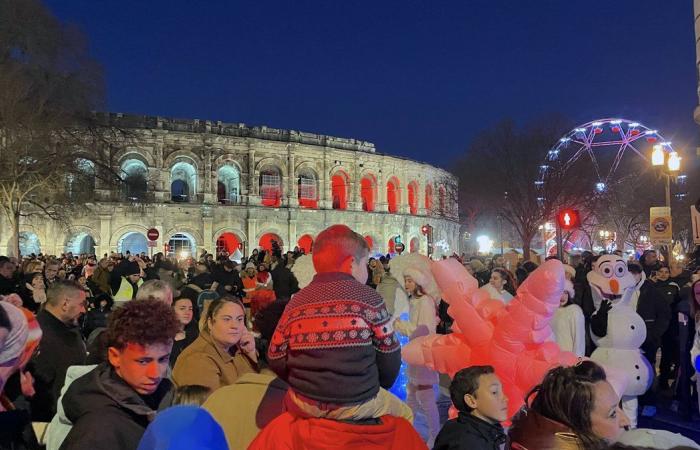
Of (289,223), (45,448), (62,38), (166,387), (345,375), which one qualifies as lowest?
(45,448)

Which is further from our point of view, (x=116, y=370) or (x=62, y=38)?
(x=62, y=38)

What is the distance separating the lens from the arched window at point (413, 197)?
179 ft

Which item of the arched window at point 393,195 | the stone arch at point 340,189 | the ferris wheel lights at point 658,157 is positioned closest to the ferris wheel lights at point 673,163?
the ferris wheel lights at point 658,157

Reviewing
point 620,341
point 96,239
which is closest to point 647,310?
point 620,341

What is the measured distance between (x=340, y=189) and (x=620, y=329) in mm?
44361

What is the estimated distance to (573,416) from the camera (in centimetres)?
219

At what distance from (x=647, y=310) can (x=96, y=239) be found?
37.1 meters

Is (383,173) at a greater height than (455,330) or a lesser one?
greater

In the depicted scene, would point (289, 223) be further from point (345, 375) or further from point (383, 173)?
point (345, 375)

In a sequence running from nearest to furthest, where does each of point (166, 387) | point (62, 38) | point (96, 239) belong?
1. point (166, 387)
2. point (62, 38)
3. point (96, 239)

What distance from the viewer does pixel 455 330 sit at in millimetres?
5734

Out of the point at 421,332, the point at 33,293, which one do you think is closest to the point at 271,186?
the point at 33,293

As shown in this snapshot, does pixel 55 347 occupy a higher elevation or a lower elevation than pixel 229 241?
lower

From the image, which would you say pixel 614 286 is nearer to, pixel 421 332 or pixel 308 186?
pixel 421 332
